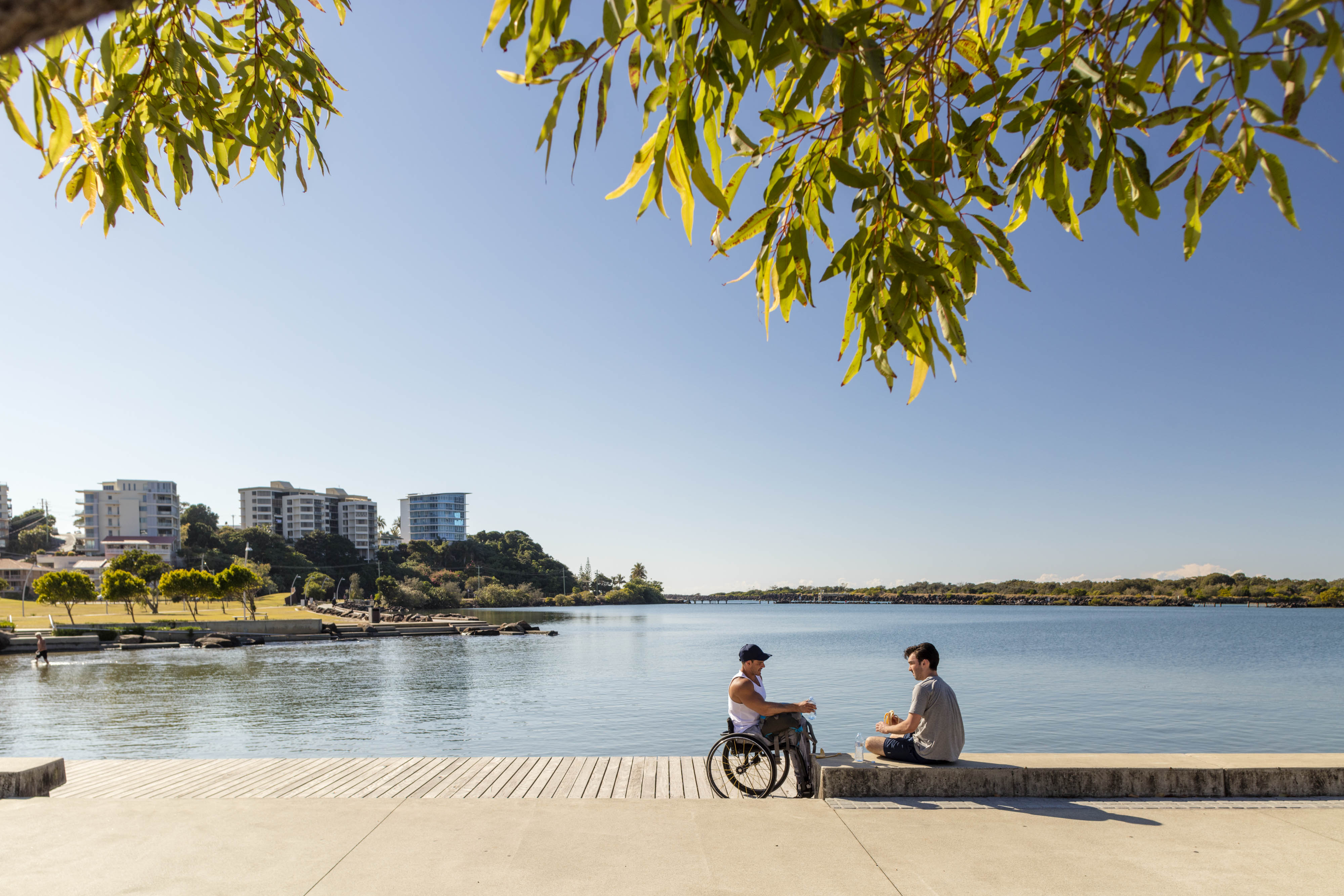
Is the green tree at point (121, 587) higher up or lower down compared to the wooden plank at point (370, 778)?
lower down

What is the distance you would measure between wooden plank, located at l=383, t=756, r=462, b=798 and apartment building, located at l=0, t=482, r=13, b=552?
186 meters

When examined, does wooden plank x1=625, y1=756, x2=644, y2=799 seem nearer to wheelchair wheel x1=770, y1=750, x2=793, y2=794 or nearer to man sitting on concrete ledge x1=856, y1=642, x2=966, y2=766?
wheelchair wheel x1=770, y1=750, x2=793, y2=794

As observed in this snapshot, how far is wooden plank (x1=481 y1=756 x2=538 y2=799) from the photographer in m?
8.55

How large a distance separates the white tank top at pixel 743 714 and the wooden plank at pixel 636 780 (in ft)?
4.28

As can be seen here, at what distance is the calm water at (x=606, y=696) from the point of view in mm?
22422

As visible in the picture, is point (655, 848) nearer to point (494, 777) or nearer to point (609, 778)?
point (609, 778)

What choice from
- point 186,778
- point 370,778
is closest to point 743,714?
point 370,778

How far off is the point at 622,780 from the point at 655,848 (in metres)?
4.15

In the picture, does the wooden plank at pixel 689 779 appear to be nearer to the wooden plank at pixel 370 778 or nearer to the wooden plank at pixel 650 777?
the wooden plank at pixel 650 777

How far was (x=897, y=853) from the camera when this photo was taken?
Result: 522 cm

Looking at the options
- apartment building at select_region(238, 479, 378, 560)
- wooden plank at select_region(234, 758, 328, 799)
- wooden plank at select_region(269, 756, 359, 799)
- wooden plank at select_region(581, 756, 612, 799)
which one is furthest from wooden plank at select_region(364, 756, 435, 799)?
apartment building at select_region(238, 479, 378, 560)

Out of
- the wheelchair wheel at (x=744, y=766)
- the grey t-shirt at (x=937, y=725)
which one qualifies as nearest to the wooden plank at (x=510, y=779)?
the wheelchair wheel at (x=744, y=766)

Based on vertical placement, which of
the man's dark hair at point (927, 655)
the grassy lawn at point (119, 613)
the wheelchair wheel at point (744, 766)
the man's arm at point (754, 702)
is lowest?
the grassy lawn at point (119, 613)

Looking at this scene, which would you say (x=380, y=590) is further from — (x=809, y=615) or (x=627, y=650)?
(x=809, y=615)
